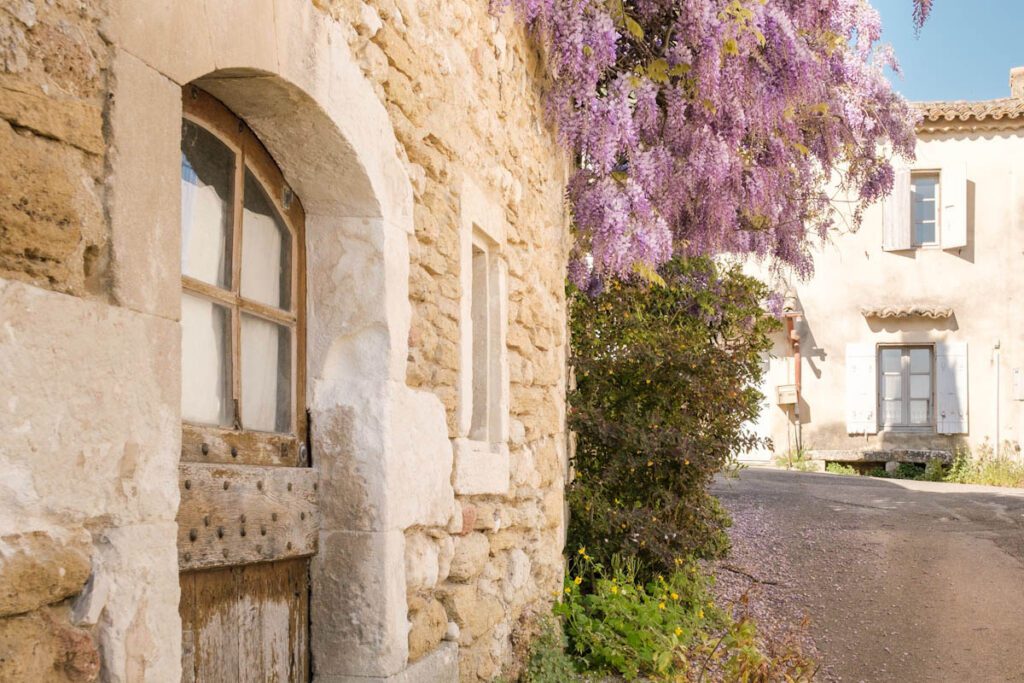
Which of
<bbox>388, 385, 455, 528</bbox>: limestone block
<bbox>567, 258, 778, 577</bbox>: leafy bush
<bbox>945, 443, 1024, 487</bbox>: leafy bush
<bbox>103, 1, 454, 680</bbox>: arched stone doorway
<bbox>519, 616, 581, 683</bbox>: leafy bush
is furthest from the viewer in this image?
<bbox>945, 443, 1024, 487</bbox>: leafy bush

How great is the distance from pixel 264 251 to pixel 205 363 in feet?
1.34

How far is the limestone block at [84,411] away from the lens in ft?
5.11

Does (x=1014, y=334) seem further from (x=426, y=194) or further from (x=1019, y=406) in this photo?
(x=426, y=194)

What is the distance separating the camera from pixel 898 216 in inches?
555

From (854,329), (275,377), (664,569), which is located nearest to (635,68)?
(664,569)

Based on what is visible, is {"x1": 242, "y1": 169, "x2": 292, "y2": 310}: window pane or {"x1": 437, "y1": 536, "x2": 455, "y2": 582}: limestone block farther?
{"x1": 437, "y1": 536, "x2": 455, "y2": 582}: limestone block

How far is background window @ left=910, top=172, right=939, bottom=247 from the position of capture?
558 inches

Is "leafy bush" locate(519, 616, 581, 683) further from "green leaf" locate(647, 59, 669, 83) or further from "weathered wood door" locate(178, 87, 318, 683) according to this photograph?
"green leaf" locate(647, 59, 669, 83)

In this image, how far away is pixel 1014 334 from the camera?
13.8 m

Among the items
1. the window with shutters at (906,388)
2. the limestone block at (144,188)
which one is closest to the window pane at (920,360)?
the window with shutters at (906,388)

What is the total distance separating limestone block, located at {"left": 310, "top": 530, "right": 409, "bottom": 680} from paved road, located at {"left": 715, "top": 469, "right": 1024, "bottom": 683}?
3174 mm

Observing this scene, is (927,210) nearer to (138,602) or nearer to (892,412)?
(892,412)

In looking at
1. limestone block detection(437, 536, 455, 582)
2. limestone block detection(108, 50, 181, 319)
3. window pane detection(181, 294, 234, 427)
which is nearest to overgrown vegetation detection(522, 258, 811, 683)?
limestone block detection(437, 536, 455, 582)

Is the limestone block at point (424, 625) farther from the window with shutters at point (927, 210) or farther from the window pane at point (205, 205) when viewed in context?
the window with shutters at point (927, 210)
